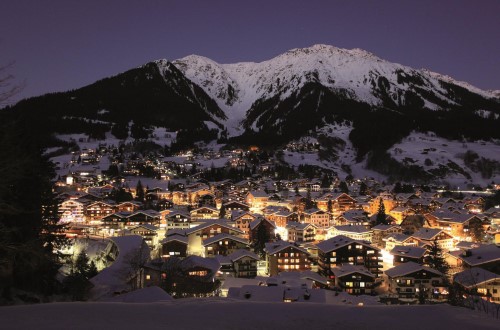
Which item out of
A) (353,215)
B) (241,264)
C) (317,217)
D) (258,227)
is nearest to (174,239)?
(241,264)

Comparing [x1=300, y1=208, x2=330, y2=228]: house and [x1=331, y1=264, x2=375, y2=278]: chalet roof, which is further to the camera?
[x1=300, y1=208, x2=330, y2=228]: house

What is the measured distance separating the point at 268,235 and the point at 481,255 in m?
19.2

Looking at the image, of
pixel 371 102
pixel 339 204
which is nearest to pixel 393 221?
pixel 339 204

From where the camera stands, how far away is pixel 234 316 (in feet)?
24.2

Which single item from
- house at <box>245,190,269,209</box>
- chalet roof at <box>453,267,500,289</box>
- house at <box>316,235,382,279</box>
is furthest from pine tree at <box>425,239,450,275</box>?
house at <box>245,190,269,209</box>

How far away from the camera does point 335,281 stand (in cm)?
3247

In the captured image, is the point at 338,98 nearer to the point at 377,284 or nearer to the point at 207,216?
the point at 207,216

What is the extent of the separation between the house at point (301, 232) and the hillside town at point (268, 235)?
0.12m

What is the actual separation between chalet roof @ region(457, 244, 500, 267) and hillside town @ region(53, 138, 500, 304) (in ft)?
0.31

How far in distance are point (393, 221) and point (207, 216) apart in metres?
24.3

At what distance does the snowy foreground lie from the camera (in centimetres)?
645

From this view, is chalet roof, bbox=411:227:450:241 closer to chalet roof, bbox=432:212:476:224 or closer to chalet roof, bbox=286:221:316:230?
chalet roof, bbox=432:212:476:224

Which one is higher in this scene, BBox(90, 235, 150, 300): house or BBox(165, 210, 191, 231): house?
BBox(165, 210, 191, 231): house

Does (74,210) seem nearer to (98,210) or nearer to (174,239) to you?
(98,210)
